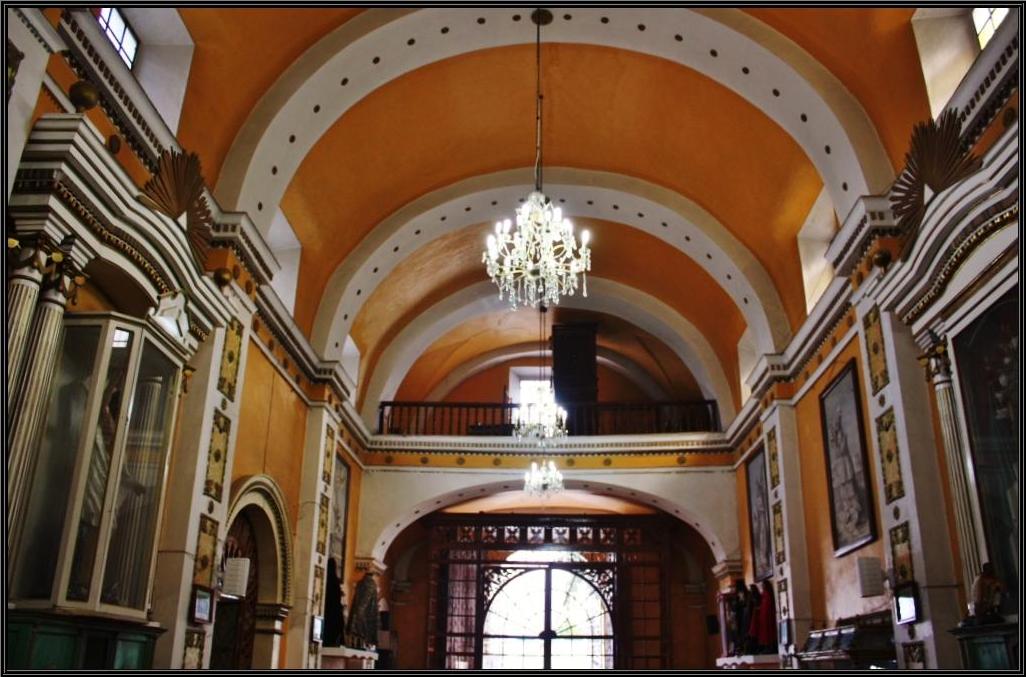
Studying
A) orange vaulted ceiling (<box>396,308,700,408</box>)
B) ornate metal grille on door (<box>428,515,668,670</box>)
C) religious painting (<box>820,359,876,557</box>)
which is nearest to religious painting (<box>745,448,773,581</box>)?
religious painting (<box>820,359,876,557</box>)

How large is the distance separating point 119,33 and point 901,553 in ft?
26.1

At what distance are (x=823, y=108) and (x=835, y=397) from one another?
316 cm

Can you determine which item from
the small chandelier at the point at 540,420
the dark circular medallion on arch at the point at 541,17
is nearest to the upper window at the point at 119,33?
the dark circular medallion on arch at the point at 541,17

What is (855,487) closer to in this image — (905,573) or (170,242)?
(905,573)

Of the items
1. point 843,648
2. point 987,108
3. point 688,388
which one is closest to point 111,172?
point 987,108

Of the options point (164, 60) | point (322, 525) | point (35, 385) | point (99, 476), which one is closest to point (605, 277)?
point (322, 525)

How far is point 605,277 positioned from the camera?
15648 mm

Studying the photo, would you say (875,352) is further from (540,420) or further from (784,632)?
(540,420)

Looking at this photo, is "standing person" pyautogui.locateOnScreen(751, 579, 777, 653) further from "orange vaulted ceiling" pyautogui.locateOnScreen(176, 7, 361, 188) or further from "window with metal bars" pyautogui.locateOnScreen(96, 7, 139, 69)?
"window with metal bars" pyautogui.locateOnScreen(96, 7, 139, 69)

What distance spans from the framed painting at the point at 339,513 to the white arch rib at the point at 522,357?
507 cm

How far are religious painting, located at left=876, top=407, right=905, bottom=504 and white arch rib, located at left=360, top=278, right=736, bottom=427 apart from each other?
6772 mm

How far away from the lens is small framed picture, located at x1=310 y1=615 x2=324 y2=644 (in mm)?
10945

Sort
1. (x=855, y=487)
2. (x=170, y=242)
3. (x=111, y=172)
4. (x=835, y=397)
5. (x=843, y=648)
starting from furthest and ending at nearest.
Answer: (x=835, y=397)
(x=855, y=487)
(x=843, y=648)
(x=170, y=242)
(x=111, y=172)

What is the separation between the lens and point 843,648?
27.9ft
